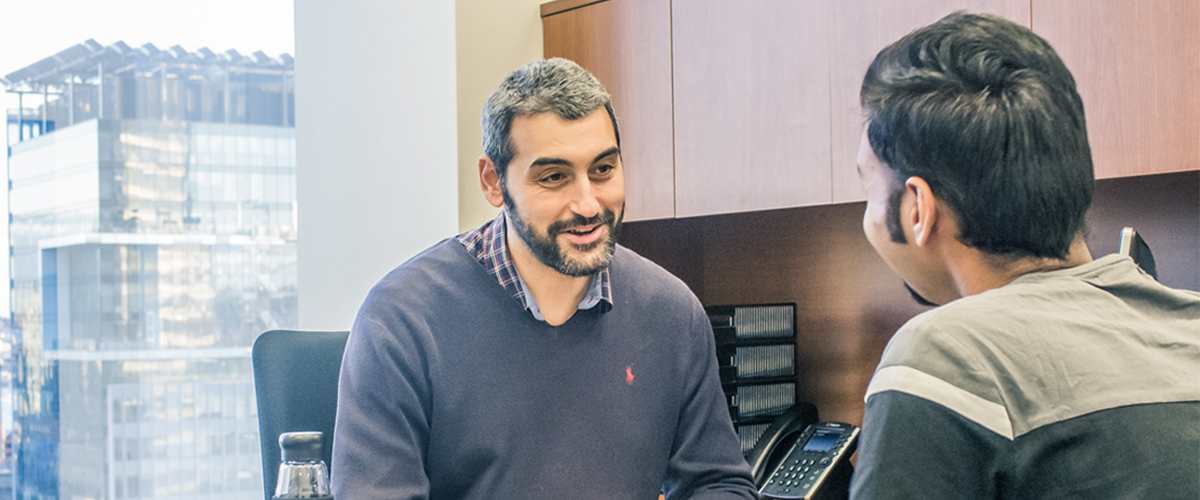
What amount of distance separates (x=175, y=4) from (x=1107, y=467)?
2.32 meters

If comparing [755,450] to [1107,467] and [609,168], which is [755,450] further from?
[1107,467]

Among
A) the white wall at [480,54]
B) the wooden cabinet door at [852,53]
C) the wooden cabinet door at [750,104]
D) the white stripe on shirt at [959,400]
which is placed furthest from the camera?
the white wall at [480,54]

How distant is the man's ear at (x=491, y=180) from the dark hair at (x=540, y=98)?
0.09 ft


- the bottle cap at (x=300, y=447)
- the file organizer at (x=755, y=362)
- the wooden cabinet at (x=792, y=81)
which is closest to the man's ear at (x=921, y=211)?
the bottle cap at (x=300, y=447)

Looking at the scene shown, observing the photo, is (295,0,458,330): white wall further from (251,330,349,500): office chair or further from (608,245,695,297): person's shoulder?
(608,245,695,297): person's shoulder

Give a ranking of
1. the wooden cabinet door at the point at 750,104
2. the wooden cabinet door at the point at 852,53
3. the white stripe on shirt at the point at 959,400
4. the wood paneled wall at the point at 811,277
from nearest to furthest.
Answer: the white stripe on shirt at the point at 959,400 < the wooden cabinet door at the point at 852,53 < the wooden cabinet door at the point at 750,104 < the wood paneled wall at the point at 811,277

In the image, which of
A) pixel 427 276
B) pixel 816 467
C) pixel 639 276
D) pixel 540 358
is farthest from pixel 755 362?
pixel 427 276

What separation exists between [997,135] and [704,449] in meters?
0.85

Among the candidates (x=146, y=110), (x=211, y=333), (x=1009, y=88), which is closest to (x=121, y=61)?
(x=146, y=110)

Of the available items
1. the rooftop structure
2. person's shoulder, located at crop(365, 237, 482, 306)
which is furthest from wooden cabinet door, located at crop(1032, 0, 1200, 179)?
the rooftop structure

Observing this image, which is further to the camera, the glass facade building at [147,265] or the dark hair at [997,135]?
the glass facade building at [147,265]

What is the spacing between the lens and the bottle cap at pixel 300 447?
2.86 ft

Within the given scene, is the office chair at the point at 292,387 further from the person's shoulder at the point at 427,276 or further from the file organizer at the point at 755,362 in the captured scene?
the file organizer at the point at 755,362

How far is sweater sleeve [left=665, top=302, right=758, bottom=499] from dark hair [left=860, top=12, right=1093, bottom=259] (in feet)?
2.50
